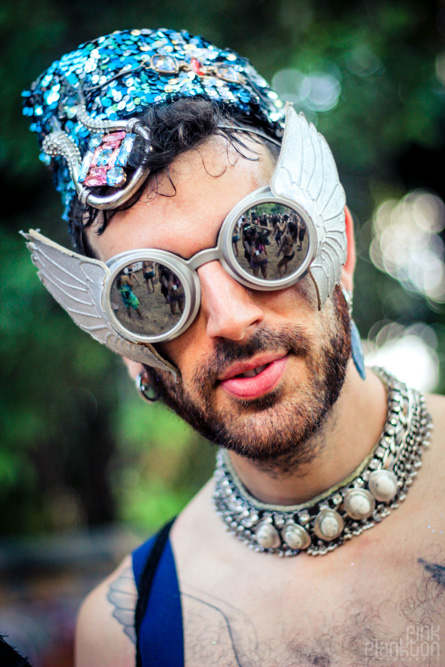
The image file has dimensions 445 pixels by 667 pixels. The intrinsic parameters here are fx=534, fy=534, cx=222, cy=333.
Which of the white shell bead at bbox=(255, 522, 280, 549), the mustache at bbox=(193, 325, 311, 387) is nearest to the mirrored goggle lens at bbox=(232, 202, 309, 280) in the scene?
the mustache at bbox=(193, 325, 311, 387)

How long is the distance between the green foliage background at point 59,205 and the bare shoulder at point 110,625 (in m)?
1.60

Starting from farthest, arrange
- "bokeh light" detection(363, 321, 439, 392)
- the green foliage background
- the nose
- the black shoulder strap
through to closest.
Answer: "bokeh light" detection(363, 321, 439, 392) < the green foliage background < the black shoulder strap < the nose

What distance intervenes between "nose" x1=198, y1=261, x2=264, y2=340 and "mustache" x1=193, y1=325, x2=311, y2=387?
4cm

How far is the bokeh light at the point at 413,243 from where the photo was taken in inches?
169

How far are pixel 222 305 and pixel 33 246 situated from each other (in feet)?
2.66

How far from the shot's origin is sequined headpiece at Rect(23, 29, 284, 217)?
1792 millimetres

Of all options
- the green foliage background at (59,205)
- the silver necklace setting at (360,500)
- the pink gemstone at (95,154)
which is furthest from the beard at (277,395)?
the green foliage background at (59,205)

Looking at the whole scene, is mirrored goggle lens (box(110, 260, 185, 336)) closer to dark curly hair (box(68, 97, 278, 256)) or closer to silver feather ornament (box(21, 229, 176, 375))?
silver feather ornament (box(21, 229, 176, 375))

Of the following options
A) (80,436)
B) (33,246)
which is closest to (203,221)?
(33,246)

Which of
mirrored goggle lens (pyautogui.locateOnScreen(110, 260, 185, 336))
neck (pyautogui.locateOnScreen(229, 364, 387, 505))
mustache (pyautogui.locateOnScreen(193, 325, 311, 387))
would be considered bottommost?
neck (pyautogui.locateOnScreen(229, 364, 387, 505))

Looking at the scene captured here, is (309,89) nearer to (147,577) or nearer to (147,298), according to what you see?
(147,298)

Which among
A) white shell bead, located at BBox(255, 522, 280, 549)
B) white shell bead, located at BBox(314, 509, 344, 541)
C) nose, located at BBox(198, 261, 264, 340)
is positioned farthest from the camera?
white shell bead, located at BBox(255, 522, 280, 549)

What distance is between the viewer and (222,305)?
166cm

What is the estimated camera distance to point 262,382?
1.72m
